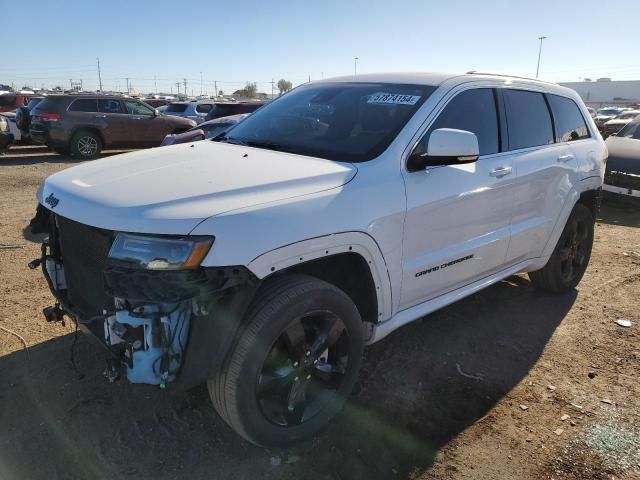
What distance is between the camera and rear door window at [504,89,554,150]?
152 inches

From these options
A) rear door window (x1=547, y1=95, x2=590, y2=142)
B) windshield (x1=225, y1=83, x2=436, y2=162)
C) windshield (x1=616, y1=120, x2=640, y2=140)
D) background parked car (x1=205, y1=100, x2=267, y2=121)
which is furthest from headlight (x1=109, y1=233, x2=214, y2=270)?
background parked car (x1=205, y1=100, x2=267, y2=121)

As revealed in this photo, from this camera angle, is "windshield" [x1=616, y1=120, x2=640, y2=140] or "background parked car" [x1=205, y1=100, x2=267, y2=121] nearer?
"windshield" [x1=616, y1=120, x2=640, y2=140]

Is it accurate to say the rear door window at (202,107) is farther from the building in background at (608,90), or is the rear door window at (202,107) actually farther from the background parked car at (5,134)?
the building in background at (608,90)

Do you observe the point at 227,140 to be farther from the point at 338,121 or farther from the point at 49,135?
the point at 49,135

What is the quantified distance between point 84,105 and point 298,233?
13.6 metres

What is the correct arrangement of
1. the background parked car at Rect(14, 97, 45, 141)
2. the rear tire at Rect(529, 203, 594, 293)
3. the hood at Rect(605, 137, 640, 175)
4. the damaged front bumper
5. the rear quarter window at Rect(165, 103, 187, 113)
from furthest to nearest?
the rear quarter window at Rect(165, 103, 187, 113), the background parked car at Rect(14, 97, 45, 141), the hood at Rect(605, 137, 640, 175), the rear tire at Rect(529, 203, 594, 293), the damaged front bumper

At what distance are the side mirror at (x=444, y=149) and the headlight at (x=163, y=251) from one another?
1.34m

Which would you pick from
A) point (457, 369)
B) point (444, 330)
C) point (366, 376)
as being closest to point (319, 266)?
point (366, 376)

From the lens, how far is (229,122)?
1160 centimetres

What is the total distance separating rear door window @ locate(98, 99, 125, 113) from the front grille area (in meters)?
12.8

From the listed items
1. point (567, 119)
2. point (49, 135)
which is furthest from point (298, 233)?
point (49, 135)

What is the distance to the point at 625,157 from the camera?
28.9ft

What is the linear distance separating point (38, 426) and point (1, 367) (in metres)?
0.75

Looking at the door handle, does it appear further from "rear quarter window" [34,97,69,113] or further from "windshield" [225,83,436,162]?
"rear quarter window" [34,97,69,113]
